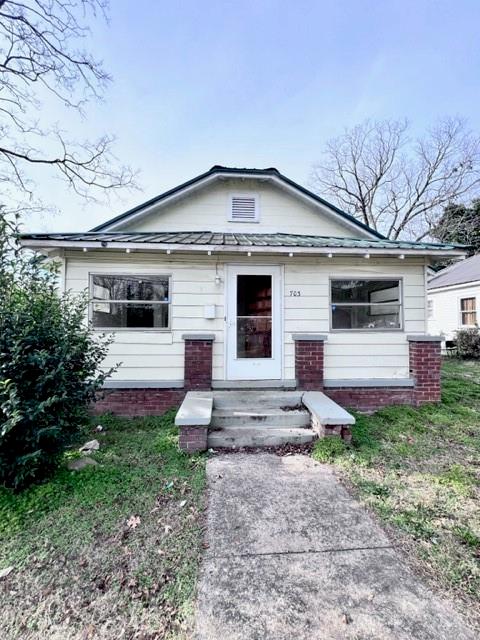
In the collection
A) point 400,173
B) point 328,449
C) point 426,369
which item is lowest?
point 328,449

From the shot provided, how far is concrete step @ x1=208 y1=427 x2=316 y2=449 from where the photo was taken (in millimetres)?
4289

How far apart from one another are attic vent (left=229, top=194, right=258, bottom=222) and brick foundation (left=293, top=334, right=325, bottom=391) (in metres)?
3.36

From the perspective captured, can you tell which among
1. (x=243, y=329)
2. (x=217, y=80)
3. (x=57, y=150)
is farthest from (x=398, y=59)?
(x=57, y=150)

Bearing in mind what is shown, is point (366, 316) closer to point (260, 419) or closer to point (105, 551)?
point (260, 419)

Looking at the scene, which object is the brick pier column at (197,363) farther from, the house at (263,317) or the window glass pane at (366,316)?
the window glass pane at (366,316)

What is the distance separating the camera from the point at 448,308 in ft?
52.4

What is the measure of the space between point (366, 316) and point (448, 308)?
12.8 m

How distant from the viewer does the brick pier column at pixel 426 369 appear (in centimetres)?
579

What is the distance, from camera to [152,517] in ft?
9.13

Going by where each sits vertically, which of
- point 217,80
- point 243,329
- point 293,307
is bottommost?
point 243,329

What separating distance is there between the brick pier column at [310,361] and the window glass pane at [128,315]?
2.45m

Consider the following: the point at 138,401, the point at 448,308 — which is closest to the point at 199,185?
the point at 138,401

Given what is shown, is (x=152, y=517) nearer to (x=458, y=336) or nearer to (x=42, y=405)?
(x=42, y=405)

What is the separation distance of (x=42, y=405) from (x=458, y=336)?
15.2m
